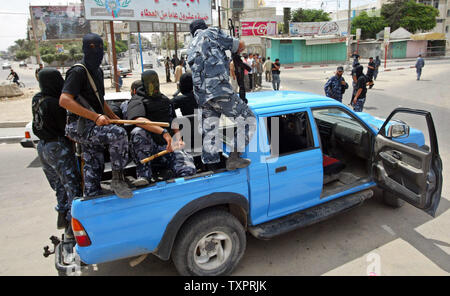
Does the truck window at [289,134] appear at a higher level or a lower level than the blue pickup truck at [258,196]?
higher

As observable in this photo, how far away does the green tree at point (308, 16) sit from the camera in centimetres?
6662

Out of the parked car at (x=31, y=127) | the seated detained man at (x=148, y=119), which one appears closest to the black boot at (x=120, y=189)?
the seated detained man at (x=148, y=119)

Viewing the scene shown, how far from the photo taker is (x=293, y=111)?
10.9 feet

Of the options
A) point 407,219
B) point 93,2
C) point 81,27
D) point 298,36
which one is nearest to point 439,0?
point 298,36

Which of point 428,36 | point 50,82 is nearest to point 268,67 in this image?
point 50,82

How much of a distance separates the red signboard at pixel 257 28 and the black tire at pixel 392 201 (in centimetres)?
4047

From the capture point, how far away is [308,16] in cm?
6719

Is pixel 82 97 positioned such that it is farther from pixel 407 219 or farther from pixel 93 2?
pixel 93 2

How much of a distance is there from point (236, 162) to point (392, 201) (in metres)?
→ 2.62

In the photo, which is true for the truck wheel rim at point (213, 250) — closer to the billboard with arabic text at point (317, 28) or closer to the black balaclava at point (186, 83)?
the black balaclava at point (186, 83)

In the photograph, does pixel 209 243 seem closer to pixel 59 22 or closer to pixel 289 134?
pixel 289 134

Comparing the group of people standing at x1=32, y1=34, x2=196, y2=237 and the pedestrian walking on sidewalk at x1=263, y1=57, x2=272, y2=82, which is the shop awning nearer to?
the pedestrian walking on sidewalk at x1=263, y1=57, x2=272, y2=82

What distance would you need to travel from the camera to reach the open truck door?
313 centimetres

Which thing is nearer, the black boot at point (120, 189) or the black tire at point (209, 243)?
the black boot at point (120, 189)
